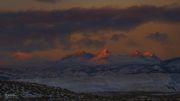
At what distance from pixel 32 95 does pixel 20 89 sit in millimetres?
7681

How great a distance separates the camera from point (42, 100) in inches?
6073

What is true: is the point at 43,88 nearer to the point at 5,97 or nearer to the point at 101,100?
the point at 101,100

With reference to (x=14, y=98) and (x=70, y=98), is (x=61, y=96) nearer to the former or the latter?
(x=70, y=98)

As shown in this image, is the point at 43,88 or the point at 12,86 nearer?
the point at 12,86

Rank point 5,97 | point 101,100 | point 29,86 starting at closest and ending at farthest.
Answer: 1. point 5,97
2. point 101,100
3. point 29,86

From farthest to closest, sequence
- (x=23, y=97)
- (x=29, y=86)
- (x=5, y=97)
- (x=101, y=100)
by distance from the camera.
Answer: (x=29, y=86) < (x=101, y=100) < (x=23, y=97) < (x=5, y=97)

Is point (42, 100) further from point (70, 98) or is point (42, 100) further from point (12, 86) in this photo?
point (12, 86)

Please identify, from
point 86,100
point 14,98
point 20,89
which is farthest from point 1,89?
point 86,100

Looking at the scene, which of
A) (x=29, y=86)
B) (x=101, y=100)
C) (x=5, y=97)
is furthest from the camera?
(x=29, y=86)

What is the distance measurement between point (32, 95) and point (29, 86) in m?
18.3

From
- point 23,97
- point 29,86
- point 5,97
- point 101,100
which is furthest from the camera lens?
point 29,86

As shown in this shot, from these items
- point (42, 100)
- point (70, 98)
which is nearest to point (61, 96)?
point (70, 98)

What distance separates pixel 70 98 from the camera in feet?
547

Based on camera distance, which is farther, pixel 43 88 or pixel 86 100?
pixel 43 88
